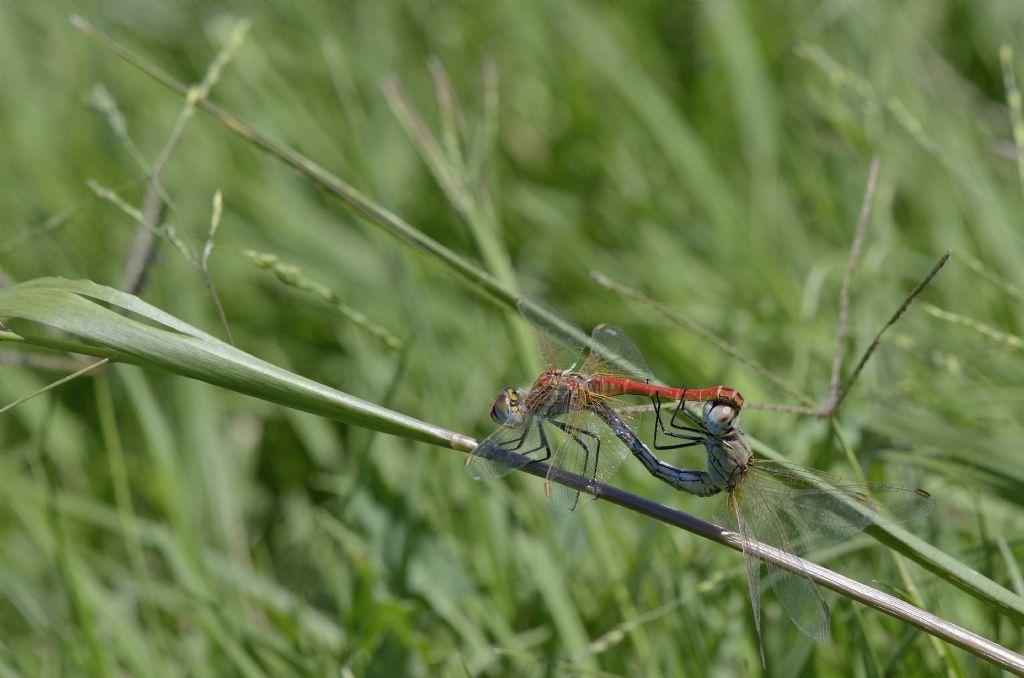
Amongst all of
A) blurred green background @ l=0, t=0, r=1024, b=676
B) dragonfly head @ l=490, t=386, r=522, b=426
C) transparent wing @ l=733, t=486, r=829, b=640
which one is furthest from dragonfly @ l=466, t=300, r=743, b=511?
blurred green background @ l=0, t=0, r=1024, b=676

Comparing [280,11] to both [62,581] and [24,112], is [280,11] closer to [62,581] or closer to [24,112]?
[24,112]

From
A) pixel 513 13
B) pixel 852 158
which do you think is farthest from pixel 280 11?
pixel 852 158

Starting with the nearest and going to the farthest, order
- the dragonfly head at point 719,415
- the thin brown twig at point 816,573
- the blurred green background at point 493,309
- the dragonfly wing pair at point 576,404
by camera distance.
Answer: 1. the thin brown twig at point 816,573
2. the dragonfly head at point 719,415
3. the dragonfly wing pair at point 576,404
4. the blurred green background at point 493,309

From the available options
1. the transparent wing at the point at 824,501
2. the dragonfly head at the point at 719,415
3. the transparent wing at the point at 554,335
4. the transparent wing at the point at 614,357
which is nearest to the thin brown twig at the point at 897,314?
the transparent wing at the point at 824,501

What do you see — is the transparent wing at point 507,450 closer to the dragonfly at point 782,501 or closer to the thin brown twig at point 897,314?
the dragonfly at point 782,501

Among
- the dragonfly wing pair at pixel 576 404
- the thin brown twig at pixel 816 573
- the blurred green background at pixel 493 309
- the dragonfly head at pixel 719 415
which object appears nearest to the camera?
the thin brown twig at pixel 816 573

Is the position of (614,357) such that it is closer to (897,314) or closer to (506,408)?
(506,408)

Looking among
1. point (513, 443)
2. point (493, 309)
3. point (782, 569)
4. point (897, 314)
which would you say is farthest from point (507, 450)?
point (493, 309)

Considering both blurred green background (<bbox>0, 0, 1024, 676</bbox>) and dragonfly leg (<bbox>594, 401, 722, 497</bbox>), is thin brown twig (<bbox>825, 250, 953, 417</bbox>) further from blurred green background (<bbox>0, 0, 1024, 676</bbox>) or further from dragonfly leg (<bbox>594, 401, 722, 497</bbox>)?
blurred green background (<bbox>0, 0, 1024, 676</bbox>)
